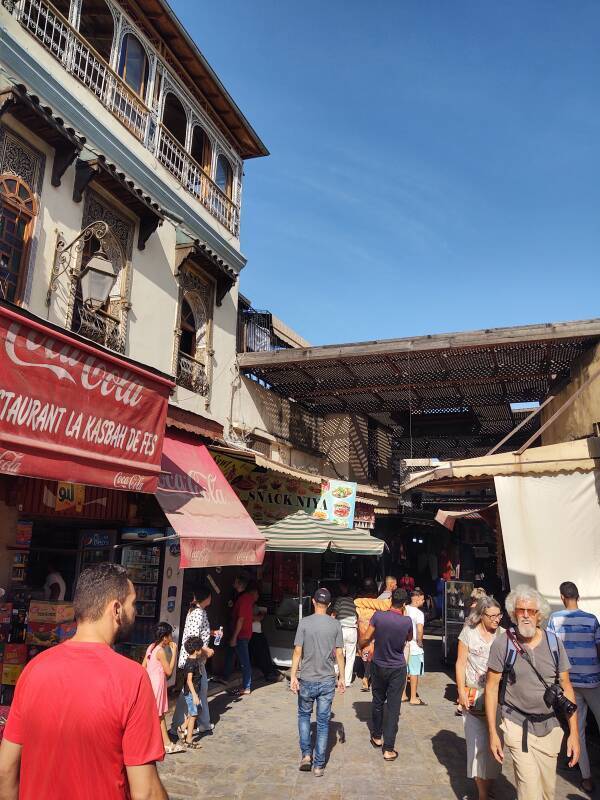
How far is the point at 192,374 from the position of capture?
11.2 metres

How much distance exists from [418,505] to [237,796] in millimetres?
16217

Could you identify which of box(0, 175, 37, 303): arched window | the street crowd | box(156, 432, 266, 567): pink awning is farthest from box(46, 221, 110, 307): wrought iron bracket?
the street crowd

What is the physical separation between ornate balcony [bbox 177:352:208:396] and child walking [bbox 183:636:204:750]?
498cm

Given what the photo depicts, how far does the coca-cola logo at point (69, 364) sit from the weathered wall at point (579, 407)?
23.2ft

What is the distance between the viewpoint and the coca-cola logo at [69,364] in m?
5.46

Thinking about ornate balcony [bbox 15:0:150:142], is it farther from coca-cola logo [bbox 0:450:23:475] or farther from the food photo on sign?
the food photo on sign

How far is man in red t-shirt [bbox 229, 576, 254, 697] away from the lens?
9.60 meters

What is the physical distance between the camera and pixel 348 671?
1052 cm

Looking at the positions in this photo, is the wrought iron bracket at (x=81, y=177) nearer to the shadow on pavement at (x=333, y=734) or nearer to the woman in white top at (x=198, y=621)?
the woman in white top at (x=198, y=621)

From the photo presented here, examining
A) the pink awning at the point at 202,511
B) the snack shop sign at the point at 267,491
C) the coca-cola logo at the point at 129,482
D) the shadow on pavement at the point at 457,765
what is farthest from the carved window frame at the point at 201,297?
the shadow on pavement at the point at 457,765

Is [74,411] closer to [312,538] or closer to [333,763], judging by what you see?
[333,763]

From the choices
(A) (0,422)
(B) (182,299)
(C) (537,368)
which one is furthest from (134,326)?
(C) (537,368)

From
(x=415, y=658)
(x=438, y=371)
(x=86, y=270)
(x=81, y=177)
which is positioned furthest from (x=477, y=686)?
(x=438, y=371)

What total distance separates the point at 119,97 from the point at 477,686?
32.9ft
